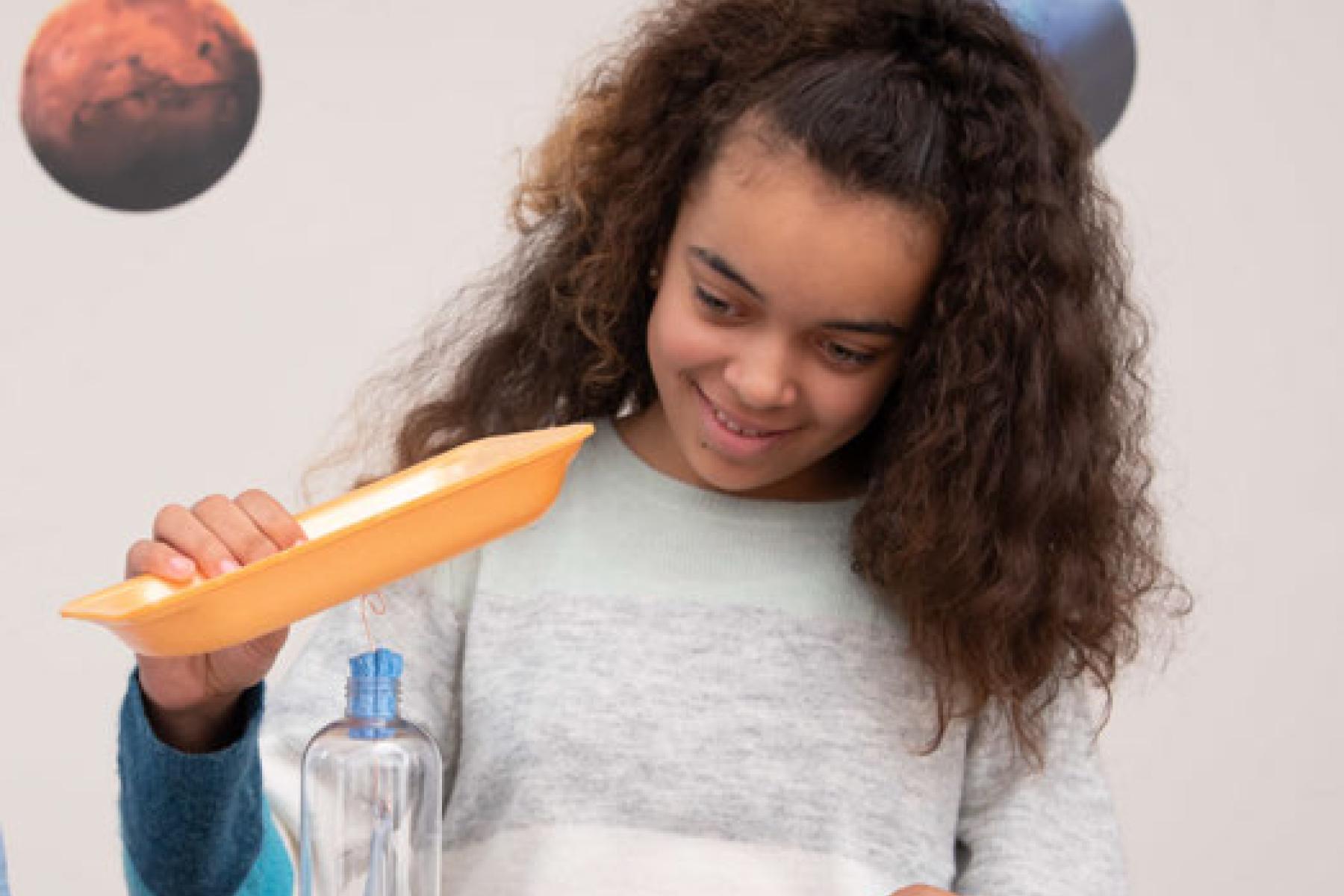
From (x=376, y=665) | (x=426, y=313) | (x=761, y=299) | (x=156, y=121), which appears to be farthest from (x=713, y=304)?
(x=156, y=121)

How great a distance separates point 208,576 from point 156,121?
125 centimetres

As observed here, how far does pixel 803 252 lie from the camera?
0.87m

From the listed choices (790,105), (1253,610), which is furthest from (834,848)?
(1253,610)

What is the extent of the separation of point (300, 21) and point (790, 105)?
3.36 ft

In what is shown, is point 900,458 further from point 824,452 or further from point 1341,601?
point 1341,601

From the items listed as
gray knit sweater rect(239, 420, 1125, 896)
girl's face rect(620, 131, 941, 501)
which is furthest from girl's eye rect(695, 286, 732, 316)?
gray knit sweater rect(239, 420, 1125, 896)

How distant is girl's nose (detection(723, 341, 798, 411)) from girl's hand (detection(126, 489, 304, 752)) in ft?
0.82

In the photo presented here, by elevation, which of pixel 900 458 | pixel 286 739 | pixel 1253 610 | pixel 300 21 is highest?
pixel 300 21

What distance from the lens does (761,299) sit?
0.88m

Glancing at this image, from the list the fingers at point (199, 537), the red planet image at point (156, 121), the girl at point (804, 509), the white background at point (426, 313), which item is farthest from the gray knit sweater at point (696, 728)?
the red planet image at point (156, 121)

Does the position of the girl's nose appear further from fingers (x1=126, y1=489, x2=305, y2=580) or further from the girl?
fingers (x1=126, y1=489, x2=305, y2=580)

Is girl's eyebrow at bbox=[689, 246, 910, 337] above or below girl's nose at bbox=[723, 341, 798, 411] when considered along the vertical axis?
above

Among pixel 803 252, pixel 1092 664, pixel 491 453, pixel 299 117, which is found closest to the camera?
pixel 491 453

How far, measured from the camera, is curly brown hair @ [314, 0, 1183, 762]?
0.92m
